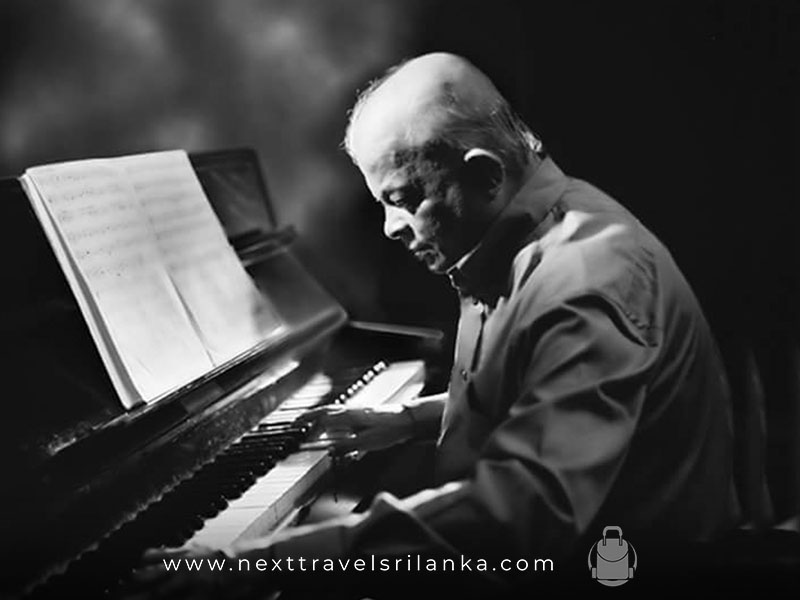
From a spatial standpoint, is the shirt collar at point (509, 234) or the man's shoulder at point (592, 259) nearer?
the man's shoulder at point (592, 259)

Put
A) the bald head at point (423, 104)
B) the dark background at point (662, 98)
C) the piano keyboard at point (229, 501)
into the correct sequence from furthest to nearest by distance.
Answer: the dark background at point (662, 98), the bald head at point (423, 104), the piano keyboard at point (229, 501)

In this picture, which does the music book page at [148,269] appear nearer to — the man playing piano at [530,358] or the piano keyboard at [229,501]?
the piano keyboard at [229,501]

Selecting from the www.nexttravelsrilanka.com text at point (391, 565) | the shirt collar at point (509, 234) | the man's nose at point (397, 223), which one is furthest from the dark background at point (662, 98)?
the www.nexttravelsrilanka.com text at point (391, 565)

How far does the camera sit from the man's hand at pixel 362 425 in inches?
64.2

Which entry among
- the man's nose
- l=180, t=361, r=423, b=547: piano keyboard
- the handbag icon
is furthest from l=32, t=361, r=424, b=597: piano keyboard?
the handbag icon

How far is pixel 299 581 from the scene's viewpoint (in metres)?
1.51

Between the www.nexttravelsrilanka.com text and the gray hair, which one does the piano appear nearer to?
the www.nexttravelsrilanka.com text

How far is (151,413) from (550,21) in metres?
0.94

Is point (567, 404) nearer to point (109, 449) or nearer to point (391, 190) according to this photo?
point (391, 190)

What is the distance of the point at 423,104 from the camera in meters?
1.46

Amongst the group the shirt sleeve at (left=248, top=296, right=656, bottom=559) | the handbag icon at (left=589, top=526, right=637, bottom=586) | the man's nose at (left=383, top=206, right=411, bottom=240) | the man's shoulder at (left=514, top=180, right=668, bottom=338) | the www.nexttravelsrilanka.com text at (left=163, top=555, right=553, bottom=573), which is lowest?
the handbag icon at (left=589, top=526, right=637, bottom=586)

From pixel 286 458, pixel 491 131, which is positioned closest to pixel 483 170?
pixel 491 131

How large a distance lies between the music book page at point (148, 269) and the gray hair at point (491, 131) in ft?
1.82

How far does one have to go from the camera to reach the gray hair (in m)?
1.45
